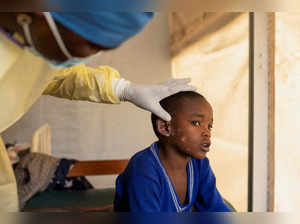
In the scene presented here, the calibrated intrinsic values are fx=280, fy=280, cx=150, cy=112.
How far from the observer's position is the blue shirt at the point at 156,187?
0.57 m

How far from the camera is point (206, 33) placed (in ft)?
2.85

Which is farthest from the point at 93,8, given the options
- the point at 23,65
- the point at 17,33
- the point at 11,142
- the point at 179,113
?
the point at 11,142

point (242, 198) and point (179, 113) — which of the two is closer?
point (179, 113)

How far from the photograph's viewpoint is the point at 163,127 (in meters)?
0.60

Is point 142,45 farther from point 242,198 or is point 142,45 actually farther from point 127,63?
point 242,198

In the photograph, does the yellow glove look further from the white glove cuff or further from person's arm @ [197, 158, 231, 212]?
person's arm @ [197, 158, 231, 212]

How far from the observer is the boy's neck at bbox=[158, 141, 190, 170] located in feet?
2.04

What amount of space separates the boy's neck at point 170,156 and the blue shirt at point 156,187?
0.01 metres

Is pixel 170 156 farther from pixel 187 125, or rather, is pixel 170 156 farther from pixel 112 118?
pixel 112 118

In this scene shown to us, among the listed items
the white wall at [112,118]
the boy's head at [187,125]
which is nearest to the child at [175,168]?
the boy's head at [187,125]

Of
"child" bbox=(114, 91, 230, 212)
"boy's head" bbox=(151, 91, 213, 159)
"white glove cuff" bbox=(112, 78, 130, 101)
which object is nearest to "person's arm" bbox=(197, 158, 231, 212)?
"child" bbox=(114, 91, 230, 212)

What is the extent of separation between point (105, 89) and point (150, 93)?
9 cm

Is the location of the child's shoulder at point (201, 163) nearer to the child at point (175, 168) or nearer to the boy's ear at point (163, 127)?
the child at point (175, 168)

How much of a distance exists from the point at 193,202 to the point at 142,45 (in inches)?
21.2
